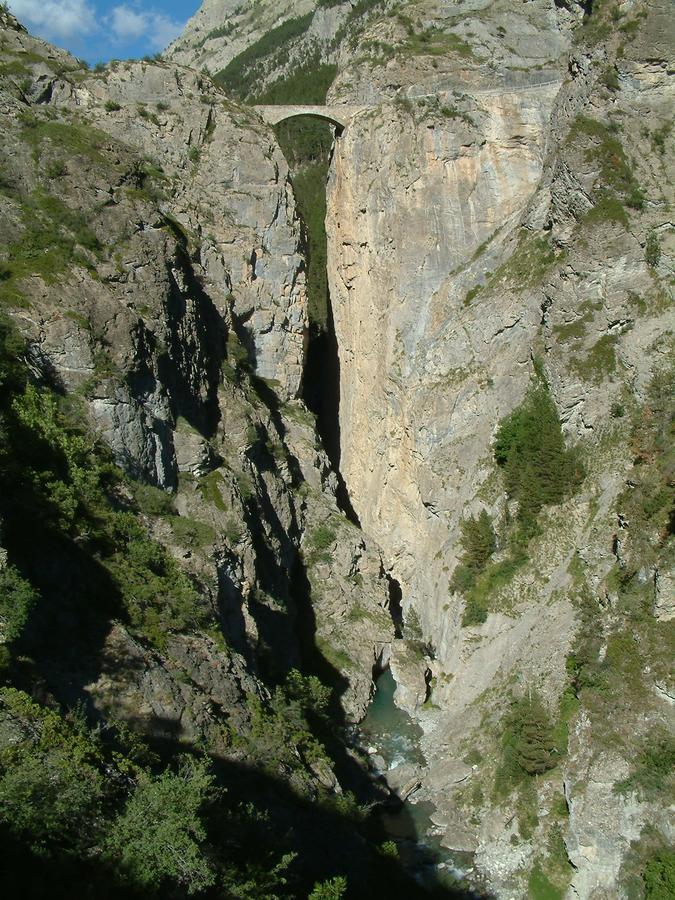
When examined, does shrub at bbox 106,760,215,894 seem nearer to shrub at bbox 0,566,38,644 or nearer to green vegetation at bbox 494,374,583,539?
shrub at bbox 0,566,38,644

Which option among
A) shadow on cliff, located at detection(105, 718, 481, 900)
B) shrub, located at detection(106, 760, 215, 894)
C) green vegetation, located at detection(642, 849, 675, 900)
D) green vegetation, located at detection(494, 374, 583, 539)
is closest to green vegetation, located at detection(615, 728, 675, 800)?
green vegetation, located at detection(642, 849, 675, 900)

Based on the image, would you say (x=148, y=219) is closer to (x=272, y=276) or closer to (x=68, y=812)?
(x=272, y=276)

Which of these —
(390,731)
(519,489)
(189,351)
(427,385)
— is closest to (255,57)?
(427,385)

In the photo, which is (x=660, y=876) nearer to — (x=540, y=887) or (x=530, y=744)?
(x=540, y=887)

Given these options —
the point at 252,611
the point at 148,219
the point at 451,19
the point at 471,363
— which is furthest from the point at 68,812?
the point at 451,19

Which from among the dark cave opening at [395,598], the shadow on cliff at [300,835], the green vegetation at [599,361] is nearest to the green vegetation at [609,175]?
the green vegetation at [599,361]
